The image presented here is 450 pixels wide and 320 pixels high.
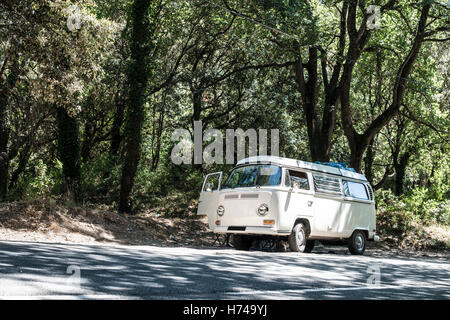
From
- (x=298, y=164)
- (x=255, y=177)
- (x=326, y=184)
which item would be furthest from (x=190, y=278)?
(x=326, y=184)

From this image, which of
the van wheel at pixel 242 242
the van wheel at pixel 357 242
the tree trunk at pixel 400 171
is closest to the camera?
the van wheel at pixel 242 242

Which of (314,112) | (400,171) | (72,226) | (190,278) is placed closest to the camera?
(190,278)

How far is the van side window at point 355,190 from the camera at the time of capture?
49.1ft

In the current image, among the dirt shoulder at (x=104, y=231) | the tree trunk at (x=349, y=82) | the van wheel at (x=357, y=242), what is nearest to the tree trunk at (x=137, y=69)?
the dirt shoulder at (x=104, y=231)

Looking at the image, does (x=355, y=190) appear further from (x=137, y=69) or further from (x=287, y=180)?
(x=137, y=69)

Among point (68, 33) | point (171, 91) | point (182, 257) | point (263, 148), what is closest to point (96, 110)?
point (171, 91)

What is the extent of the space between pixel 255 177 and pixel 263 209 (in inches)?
41.3

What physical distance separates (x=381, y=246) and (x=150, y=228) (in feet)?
31.3

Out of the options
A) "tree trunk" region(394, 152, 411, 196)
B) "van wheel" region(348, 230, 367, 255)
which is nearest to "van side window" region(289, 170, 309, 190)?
"van wheel" region(348, 230, 367, 255)

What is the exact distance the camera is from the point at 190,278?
21.6 ft

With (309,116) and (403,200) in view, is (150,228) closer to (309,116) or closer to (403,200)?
(309,116)

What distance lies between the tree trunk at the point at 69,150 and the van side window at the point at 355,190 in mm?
10840

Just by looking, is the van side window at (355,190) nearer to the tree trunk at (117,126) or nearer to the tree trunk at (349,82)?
the tree trunk at (349,82)

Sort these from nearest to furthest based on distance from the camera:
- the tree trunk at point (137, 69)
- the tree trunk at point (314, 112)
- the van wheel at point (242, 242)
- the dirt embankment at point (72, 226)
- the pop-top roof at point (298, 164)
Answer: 1. the pop-top roof at point (298, 164)
2. the dirt embankment at point (72, 226)
3. the van wheel at point (242, 242)
4. the tree trunk at point (137, 69)
5. the tree trunk at point (314, 112)
